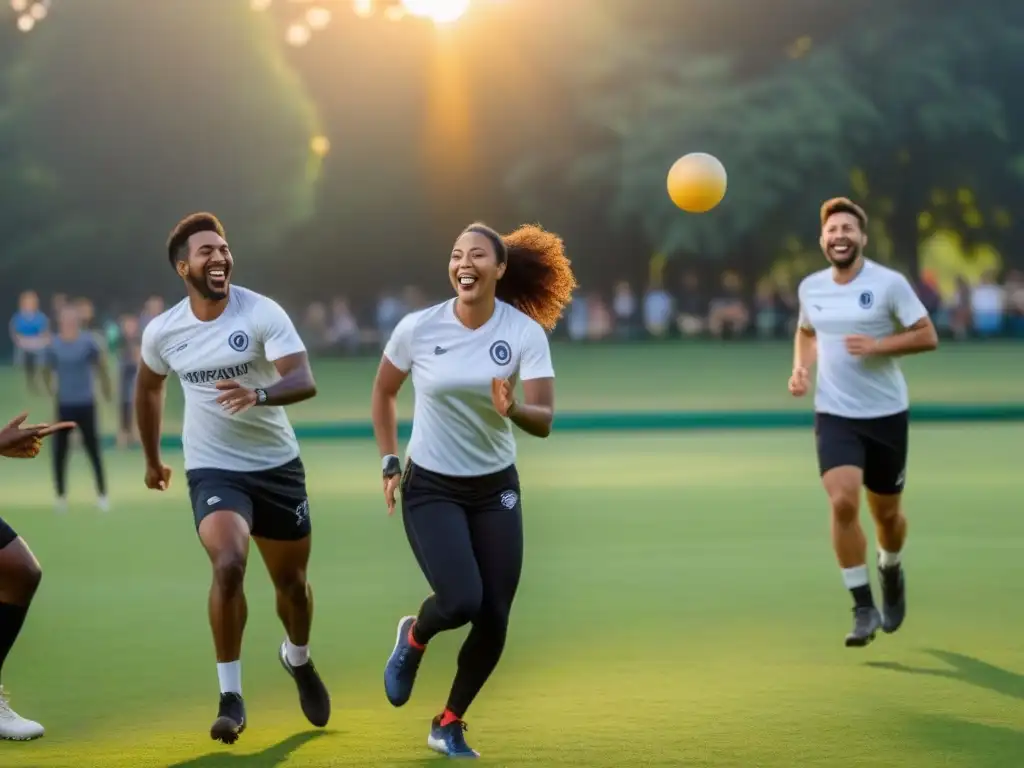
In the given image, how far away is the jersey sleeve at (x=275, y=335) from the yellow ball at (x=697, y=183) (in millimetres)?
5491

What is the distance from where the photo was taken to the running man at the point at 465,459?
711cm

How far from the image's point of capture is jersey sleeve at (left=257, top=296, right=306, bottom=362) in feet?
24.7

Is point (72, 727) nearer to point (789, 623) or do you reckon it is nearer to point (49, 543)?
point (789, 623)

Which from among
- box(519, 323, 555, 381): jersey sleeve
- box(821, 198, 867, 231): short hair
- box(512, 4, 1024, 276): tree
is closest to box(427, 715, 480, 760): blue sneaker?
box(519, 323, 555, 381): jersey sleeve

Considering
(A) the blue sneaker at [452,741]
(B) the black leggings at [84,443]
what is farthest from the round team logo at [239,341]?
(B) the black leggings at [84,443]

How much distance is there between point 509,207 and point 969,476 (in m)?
34.9

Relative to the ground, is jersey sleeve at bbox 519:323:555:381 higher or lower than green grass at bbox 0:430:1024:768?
higher

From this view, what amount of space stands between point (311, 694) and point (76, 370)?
9.28 meters

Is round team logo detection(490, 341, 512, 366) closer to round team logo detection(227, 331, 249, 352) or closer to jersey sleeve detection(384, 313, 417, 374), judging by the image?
jersey sleeve detection(384, 313, 417, 374)

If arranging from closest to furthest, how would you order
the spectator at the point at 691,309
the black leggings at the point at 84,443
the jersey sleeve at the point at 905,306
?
the jersey sleeve at the point at 905,306 < the black leggings at the point at 84,443 < the spectator at the point at 691,309

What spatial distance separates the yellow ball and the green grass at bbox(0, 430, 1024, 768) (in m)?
2.31

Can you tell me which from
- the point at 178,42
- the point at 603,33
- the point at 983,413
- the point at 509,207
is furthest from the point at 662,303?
the point at 983,413

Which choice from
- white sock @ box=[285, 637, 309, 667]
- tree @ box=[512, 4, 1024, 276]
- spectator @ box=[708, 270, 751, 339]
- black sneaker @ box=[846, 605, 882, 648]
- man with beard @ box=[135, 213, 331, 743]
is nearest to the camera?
man with beard @ box=[135, 213, 331, 743]

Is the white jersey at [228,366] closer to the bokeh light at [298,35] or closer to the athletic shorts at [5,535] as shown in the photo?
the athletic shorts at [5,535]
